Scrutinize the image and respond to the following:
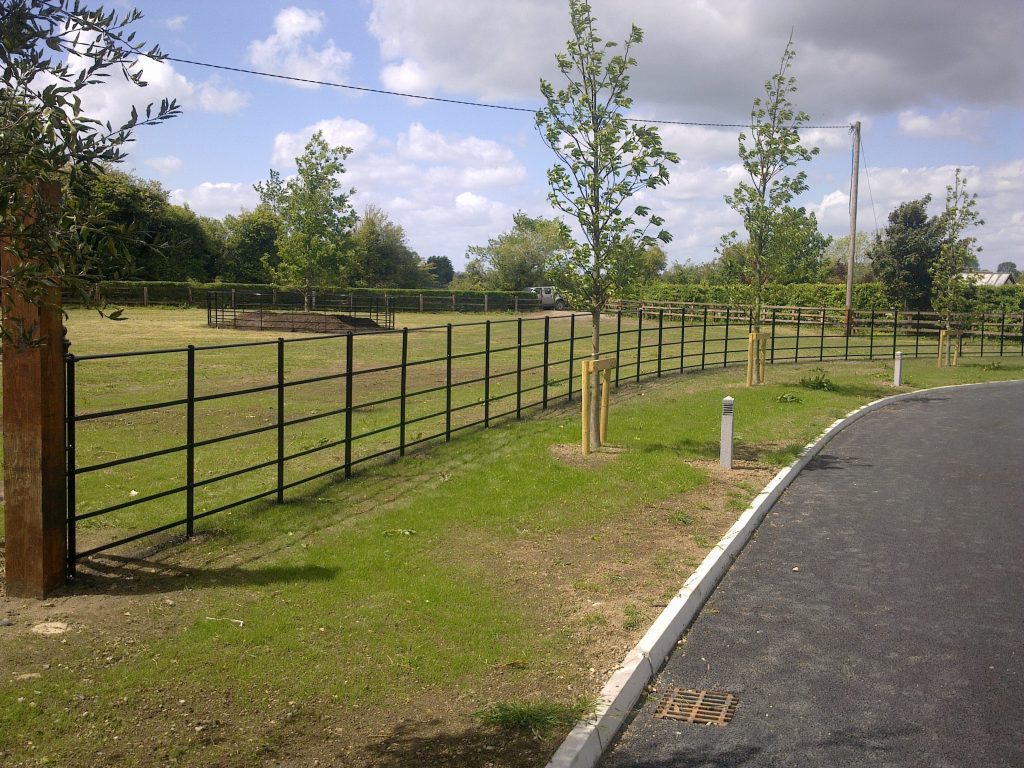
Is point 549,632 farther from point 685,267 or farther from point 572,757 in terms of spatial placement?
point 685,267

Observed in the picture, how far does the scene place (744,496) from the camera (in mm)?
11016

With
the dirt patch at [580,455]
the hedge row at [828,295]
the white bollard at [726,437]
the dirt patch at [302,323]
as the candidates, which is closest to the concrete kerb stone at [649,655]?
the white bollard at [726,437]

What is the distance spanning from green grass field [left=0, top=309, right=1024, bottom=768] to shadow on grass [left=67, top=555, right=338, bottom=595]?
28 mm

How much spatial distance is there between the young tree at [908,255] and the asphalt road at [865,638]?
38.3 metres

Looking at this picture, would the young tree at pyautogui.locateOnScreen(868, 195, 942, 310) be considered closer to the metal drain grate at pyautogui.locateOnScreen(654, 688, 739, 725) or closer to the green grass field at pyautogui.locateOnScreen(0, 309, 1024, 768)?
the green grass field at pyautogui.locateOnScreen(0, 309, 1024, 768)

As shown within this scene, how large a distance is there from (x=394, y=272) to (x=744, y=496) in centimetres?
7677

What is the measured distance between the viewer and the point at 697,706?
550 cm

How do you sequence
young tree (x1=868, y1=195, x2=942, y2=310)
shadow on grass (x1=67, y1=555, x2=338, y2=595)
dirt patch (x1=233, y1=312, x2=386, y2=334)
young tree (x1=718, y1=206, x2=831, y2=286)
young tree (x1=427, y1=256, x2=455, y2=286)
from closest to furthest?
shadow on grass (x1=67, y1=555, x2=338, y2=595), young tree (x1=718, y1=206, x2=831, y2=286), dirt patch (x1=233, y1=312, x2=386, y2=334), young tree (x1=868, y1=195, x2=942, y2=310), young tree (x1=427, y1=256, x2=455, y2=286)

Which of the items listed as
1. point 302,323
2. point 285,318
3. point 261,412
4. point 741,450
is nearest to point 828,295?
point 302,323

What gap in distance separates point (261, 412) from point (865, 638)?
12.0 m

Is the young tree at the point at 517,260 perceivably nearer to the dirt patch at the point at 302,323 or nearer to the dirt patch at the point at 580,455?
the dirt patch at the point at 302,323

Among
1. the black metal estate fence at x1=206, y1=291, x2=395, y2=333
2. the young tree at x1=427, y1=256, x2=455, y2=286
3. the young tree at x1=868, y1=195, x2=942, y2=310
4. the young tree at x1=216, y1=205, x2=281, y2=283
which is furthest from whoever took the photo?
the young tree at x1=427, y1=256, x2=455, y2=286

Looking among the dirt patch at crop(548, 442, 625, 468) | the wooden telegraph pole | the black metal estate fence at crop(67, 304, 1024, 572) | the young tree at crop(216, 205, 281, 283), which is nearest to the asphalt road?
the dirt patch at crop(548, 442, 625, 468)

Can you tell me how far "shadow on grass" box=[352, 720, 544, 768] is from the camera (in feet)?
15.3
